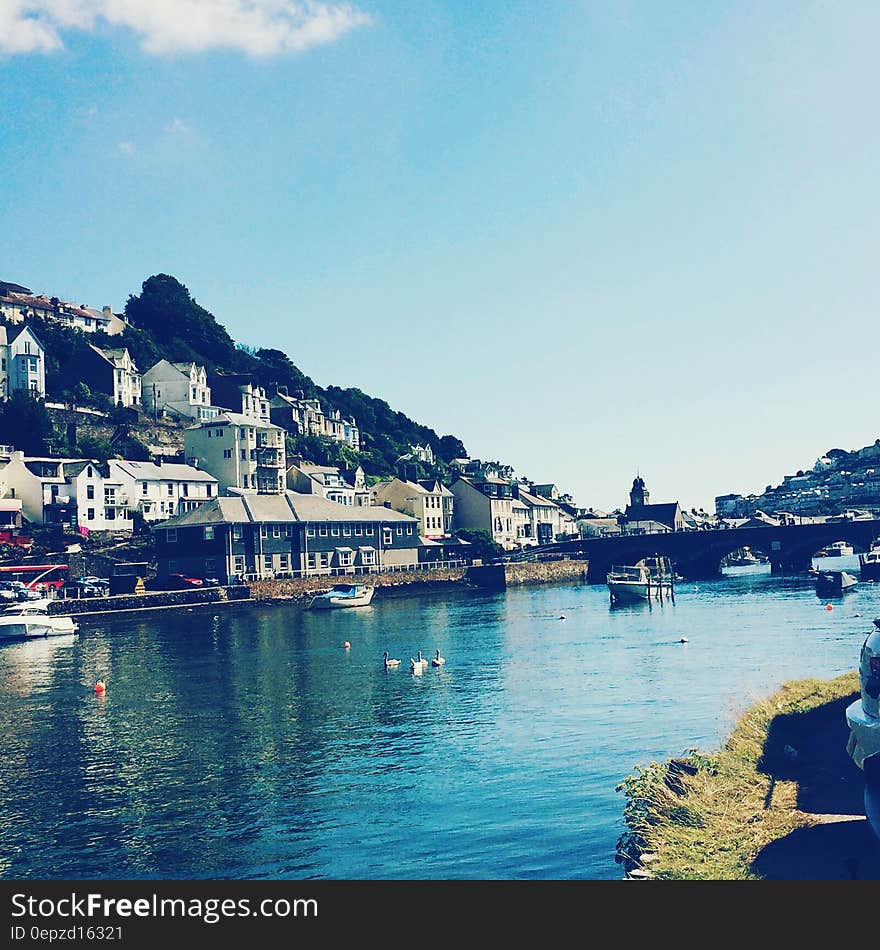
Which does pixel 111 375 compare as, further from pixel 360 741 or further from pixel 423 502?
pixel 360 741

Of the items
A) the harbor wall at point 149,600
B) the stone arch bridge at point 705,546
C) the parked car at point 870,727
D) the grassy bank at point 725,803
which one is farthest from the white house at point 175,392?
the parked car at point 870,727

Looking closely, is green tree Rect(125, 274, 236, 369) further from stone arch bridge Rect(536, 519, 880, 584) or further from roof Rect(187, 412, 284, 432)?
stone arch bridge Rect(536, 519, 880, 584)

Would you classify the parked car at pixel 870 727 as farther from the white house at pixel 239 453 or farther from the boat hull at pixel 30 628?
the white house at pixel 239 453

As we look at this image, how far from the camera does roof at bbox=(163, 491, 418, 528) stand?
106188 millimetres

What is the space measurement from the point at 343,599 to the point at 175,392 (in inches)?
2407

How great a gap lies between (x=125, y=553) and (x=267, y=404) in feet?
197

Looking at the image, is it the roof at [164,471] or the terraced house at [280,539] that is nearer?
the terraced house at [280,539]

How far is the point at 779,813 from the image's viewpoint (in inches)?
723

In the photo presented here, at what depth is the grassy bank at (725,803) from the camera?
16500 mm

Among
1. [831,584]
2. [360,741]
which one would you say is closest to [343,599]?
[831,584]

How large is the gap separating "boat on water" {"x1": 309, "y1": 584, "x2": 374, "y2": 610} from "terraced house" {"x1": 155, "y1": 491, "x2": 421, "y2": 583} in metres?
11.0

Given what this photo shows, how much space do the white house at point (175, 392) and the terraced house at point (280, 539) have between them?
26.3 metres

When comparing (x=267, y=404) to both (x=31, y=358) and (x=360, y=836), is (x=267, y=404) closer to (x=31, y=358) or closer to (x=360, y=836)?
(x=31, y=358)

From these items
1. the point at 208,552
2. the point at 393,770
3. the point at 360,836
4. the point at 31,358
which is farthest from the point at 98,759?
the point at 31,358
